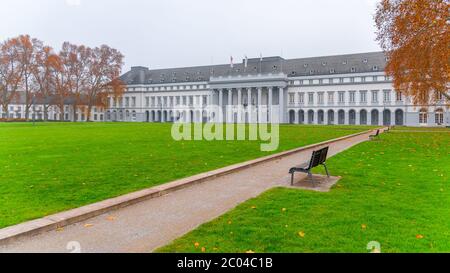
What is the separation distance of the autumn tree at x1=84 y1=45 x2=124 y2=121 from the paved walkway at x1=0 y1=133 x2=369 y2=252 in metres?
71.8

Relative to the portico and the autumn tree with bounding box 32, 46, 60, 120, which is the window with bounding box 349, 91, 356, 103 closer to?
the portico

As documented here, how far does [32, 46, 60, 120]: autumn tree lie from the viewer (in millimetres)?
64062

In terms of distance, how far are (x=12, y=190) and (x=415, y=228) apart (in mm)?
8218

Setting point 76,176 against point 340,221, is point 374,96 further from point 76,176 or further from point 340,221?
point 340,221

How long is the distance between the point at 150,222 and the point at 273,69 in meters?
90.1

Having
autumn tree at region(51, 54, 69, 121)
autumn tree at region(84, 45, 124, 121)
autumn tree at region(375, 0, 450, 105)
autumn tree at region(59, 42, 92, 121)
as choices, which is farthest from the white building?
autumn tree at region(375, 0, 450, 105)

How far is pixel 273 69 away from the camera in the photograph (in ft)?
304

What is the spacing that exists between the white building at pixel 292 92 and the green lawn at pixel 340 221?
72.1 metres

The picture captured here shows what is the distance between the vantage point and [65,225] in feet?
18.3

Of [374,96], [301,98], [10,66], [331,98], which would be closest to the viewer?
[10,66]

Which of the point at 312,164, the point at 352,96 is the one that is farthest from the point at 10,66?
the point at 352,96
